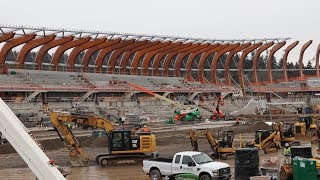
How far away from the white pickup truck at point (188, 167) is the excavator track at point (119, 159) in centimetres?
503

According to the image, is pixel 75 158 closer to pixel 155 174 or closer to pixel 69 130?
pixel 69 130

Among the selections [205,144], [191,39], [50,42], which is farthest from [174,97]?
[205,144]

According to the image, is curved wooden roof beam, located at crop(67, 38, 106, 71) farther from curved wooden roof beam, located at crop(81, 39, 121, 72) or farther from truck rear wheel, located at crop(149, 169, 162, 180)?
truck rear wheel, located at crop(149, 169, 162, 180)

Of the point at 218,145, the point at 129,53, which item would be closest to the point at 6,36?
the point at 129,53

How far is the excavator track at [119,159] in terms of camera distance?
21.8 metres

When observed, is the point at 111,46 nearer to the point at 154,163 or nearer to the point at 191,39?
the point at 191,39

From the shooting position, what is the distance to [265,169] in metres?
14.6

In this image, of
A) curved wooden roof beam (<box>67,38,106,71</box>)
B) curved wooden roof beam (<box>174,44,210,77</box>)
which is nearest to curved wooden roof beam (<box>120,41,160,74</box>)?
curved wooden roof beam (<box>67,38,106,71</box>)

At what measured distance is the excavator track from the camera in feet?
71.6

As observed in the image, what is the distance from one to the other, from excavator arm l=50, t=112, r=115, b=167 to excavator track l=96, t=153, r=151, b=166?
3.26ft

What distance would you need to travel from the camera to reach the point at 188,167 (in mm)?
15852

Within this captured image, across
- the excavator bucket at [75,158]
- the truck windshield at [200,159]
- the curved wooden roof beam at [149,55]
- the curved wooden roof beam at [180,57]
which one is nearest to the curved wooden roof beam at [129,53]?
the curved wooden roof beam at [149,55]

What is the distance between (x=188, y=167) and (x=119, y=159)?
22.7 feet

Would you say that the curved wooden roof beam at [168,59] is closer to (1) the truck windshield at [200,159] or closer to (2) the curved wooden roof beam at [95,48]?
(2) the curved wooden roof beam at [95,48]
